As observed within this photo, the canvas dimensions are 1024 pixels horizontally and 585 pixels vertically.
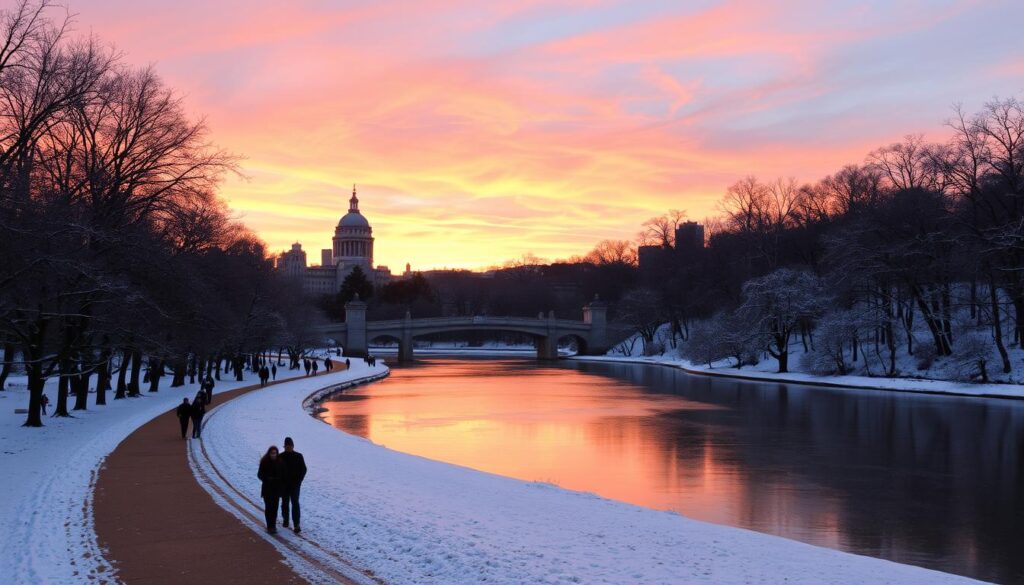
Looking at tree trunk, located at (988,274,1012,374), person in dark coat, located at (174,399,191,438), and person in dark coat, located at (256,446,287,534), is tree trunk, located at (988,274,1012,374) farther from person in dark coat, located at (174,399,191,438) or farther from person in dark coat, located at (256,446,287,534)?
person in dark coat, located at (256,446,287,534)

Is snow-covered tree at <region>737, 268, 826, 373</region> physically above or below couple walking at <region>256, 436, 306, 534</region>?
above

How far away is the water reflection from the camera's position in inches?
603

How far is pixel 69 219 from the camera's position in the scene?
2062 centimetres

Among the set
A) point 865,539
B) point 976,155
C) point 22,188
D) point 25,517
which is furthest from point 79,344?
point 976,155

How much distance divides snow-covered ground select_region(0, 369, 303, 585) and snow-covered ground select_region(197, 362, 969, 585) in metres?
2.61

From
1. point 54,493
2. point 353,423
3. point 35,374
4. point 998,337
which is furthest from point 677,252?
point 54,493

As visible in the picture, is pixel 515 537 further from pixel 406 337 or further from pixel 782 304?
pixel 406 337

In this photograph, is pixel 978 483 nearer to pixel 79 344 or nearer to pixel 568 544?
pixel 568 544

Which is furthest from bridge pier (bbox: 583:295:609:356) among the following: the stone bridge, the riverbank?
the riverbank

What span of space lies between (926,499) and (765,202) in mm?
61288

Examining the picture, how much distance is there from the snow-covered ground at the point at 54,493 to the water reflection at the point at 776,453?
27.4 feet

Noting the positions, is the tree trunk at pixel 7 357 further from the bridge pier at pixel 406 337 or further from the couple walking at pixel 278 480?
the bridge pier at pixel 406 337

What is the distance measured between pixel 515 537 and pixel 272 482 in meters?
3.39

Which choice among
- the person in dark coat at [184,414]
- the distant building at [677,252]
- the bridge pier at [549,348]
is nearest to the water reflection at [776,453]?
the person in dark coat at [184,414]
